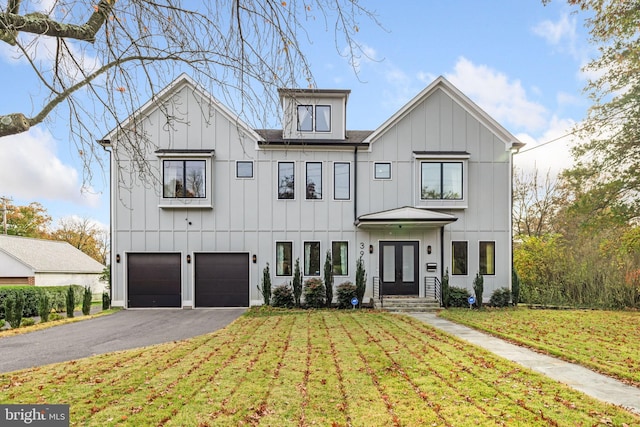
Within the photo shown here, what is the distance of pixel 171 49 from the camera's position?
12.7ft

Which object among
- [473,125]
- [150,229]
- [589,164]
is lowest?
[150,229]

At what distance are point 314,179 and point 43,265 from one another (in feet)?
59.4

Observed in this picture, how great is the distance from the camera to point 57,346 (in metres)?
8.82

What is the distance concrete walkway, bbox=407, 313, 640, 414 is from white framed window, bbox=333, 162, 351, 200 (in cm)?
784

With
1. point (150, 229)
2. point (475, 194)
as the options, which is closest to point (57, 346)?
point (150, 229)

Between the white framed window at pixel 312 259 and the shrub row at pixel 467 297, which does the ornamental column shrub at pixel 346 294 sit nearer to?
the white framed window at pixel 312 259

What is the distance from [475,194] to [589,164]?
4.79m

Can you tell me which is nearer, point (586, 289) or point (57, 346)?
point (57, 346)

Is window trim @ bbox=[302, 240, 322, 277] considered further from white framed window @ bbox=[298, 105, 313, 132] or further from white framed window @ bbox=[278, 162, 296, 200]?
white framed window @ bbox=[298, 105, 313, 132]

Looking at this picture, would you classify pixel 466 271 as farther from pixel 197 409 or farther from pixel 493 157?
pixel 197 409

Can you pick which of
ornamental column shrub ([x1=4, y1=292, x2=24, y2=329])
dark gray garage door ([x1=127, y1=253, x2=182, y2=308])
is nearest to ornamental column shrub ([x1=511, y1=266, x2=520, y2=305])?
dark gray garage door ([x1=127, y1=253, x2=182, y2=308])

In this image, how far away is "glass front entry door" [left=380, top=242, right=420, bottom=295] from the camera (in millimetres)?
15789

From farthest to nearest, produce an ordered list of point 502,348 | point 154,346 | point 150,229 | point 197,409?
1. point 150,229
2. point 154,346
3. point 502,348
4. point 197,409

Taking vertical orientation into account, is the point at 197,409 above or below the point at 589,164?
below
